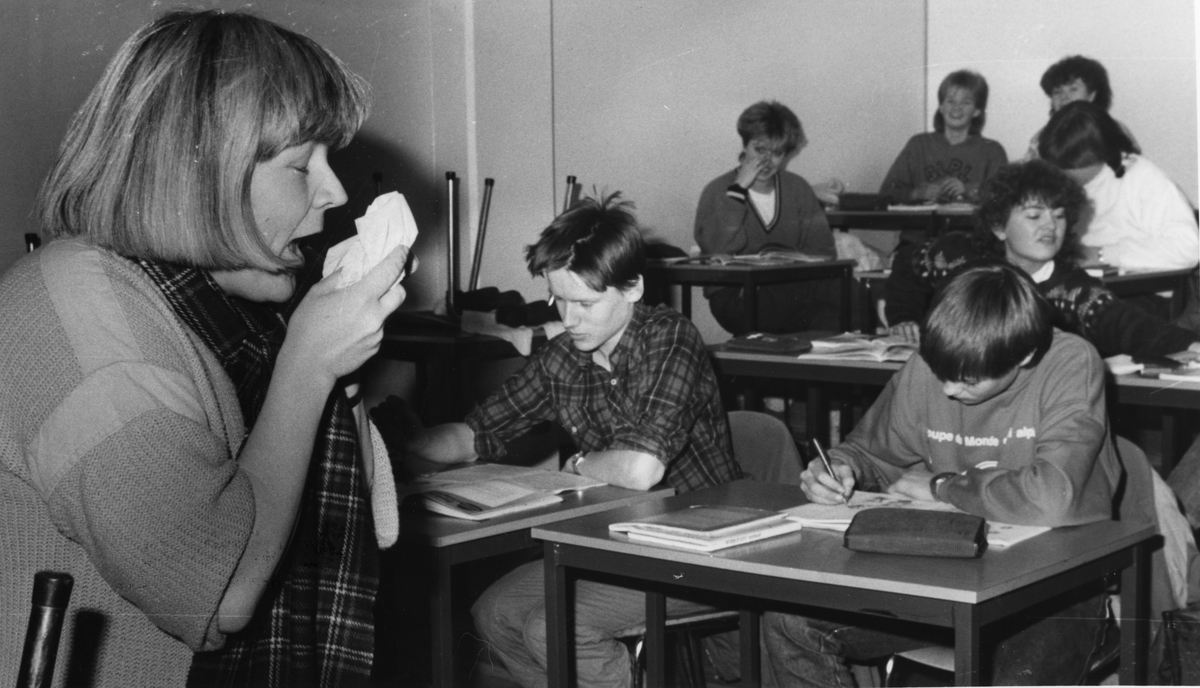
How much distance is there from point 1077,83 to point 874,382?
334 centimetres

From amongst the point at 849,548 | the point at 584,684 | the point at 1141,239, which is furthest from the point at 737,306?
the point at 849,548

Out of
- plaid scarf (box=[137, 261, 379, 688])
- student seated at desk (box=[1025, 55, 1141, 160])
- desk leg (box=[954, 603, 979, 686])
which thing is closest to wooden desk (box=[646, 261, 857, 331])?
student seated at desk (box=[1025, 55, 1141, 160])

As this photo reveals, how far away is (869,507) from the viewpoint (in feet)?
6.82

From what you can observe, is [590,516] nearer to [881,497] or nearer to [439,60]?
[881,497]

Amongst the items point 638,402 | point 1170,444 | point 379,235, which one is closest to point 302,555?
point 379,235

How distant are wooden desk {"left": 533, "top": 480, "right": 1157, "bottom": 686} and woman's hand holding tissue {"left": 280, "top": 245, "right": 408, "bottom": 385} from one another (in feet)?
2.76

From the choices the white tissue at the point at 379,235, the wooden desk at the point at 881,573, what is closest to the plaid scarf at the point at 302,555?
the white tissue at the point at 379,235

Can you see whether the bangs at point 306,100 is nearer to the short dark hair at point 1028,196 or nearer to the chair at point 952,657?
→ the chair at point 952,657

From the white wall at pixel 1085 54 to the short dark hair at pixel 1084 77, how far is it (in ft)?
2.10

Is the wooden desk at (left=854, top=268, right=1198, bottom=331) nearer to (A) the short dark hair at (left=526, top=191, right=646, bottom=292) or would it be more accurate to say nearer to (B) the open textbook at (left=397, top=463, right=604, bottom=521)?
(A) the short dark hair at (left=526, top=191, right=646, bottom=292)

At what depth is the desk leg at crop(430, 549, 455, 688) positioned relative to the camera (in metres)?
2.11

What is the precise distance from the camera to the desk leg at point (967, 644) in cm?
156

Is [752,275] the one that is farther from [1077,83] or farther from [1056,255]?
[1077,83]

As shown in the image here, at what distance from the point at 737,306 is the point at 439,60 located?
1.66 metres
